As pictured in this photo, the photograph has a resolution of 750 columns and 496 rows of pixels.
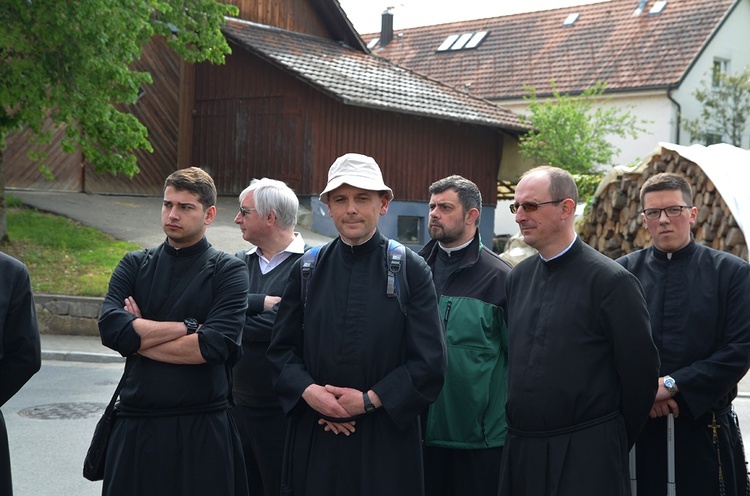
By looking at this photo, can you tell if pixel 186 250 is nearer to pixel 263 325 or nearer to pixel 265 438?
pixel 263 325


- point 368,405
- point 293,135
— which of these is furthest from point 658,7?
point 368,405

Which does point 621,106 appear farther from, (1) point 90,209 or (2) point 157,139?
(1) point 90,209

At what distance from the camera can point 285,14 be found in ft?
92.5

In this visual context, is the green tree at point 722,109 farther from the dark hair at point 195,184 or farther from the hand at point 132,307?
the hand at point 132,307

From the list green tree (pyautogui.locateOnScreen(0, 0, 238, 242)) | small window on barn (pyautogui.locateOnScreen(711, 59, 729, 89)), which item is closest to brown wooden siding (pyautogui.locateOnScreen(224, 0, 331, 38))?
green tree (pyautogui.locateOnScreen(0, 0, 238, 242))

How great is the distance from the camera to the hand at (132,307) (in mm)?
4581

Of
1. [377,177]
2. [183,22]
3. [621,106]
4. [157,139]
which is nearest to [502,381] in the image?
[377,177]

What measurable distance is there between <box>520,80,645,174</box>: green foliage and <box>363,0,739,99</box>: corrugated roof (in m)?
2.70

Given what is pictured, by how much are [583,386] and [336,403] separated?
1027mm

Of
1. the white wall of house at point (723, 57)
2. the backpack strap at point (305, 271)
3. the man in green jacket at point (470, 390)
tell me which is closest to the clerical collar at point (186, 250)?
the backpack strap at point (305, 271)

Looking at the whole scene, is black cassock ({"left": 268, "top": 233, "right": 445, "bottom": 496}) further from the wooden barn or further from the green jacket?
the wooden barn

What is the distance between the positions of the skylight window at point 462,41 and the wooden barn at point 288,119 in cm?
1399

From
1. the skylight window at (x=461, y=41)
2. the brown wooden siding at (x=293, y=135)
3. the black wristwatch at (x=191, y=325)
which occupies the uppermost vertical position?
the skylight window at (x=461, y=41)

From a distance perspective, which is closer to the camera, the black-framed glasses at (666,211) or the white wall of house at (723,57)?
the black-framed glasses at (666,211)
